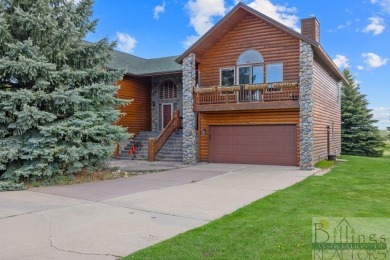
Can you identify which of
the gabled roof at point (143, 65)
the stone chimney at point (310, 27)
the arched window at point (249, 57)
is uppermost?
the stone chimney at point (310, 27)

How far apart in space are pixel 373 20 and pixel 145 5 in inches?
634

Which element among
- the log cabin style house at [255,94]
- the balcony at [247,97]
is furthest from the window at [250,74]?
the balcony at [247,97]

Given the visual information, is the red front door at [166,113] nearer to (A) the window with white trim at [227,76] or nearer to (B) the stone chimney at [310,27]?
(A) the window with white trim at [227,76]

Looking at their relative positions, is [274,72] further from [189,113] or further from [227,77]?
[189,113]

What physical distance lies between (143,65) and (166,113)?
418 cm

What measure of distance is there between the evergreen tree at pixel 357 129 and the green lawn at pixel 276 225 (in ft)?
69.7

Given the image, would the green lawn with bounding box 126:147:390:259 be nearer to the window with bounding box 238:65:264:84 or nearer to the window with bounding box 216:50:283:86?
the window with bounding box 216:50:283:86

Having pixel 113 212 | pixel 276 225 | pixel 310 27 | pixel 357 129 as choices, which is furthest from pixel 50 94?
pixel 357 129

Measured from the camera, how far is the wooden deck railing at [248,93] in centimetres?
1405

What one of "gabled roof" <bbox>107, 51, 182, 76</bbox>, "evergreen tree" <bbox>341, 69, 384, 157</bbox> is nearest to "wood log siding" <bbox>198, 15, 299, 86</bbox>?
"gabled roof" <bbox>107, 51, 182, 76</bbox>

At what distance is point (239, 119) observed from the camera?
15812 mm

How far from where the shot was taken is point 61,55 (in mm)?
10023

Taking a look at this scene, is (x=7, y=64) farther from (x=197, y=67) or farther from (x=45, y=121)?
(x=197, y=67)

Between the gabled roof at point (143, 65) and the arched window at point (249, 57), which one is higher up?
the gabled roof at point (143, 65)
